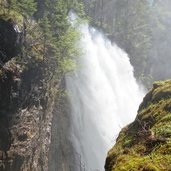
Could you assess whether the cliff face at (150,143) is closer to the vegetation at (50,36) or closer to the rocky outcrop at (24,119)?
the rocky outcrop at (24,119)

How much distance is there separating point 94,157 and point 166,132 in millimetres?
32337

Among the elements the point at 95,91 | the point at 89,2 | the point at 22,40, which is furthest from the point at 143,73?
the point at 22,40

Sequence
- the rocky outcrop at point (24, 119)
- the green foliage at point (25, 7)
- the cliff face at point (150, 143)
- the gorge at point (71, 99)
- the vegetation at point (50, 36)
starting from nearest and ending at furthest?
1. the cliff face at point (150, 143)
2. the gorge at point (71, 99)
3. the rocky outcrop at point (24, 119)
4. the vegetation at point (50, 36)
5. the green foliage at point (25, 7)

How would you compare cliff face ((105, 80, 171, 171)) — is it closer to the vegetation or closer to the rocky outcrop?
the rocky outcrop

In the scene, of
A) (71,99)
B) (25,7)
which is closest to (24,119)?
(25,7)

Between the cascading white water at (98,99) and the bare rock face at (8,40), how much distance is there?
1296 centimetres

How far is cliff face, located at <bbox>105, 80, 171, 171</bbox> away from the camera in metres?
7.13

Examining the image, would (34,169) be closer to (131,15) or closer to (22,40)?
(22,40)

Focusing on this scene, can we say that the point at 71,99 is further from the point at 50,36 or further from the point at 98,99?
the point at 50,36

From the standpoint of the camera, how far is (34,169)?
2773 centimetres

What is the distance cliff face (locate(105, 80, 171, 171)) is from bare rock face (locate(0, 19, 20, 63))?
53.2 ft

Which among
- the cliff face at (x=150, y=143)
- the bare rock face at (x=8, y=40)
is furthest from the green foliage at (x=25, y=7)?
the cliff face at (x=150, y=143)

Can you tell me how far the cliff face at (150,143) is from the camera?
23.4 ft

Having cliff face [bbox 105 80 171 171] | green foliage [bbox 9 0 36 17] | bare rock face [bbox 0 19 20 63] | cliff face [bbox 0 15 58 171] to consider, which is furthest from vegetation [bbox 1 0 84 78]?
→ cliff face [bbox 105 80 171 171]
